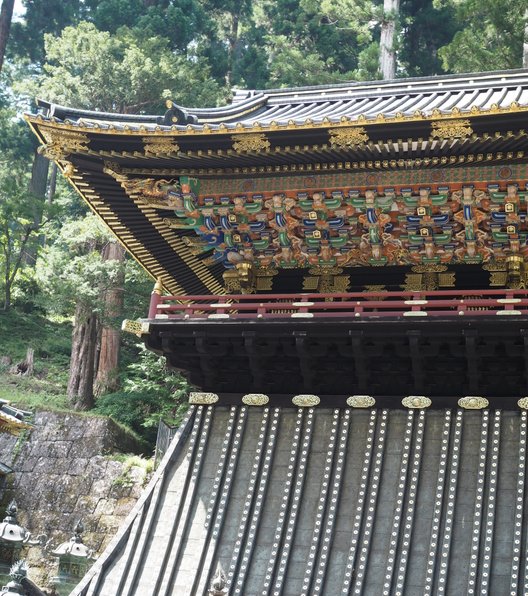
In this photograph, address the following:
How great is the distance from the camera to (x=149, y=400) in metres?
30.1

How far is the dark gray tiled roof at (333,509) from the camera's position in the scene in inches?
516

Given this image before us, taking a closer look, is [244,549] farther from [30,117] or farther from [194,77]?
[194,77]

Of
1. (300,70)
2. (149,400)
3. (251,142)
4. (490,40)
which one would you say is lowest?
(251,142)

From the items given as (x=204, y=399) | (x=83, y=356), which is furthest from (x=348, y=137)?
(x=83, y=356)

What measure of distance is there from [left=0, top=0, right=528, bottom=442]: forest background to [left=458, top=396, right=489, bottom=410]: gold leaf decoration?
41.1 ft

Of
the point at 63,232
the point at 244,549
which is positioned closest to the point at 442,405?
the point at 244,549

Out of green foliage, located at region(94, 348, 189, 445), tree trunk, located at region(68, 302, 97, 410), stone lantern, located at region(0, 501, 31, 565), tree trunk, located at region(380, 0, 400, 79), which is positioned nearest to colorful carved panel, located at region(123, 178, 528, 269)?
stone lantern, located at region(0, 501, 31, 565)

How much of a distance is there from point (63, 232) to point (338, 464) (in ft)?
62.6

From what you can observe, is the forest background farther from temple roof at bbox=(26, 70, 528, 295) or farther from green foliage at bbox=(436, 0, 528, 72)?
temple roof at bbox=(26, 70, 528, 295)

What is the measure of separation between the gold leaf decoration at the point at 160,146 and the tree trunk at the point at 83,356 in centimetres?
1670

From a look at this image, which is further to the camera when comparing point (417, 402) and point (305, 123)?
point (417, 402)

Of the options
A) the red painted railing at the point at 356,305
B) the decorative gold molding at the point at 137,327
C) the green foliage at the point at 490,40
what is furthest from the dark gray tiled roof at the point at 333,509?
the green foliage at the point at 490,40

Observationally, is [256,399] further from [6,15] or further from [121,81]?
[6,15]

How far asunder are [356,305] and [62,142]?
457 centimetres
